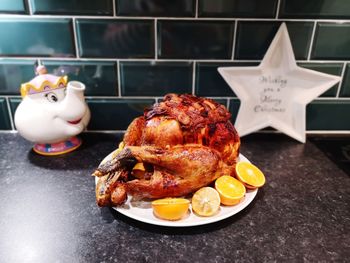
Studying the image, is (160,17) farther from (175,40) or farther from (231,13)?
(231,13)

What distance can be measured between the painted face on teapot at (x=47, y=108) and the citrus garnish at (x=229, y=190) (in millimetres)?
437

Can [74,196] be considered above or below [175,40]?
below

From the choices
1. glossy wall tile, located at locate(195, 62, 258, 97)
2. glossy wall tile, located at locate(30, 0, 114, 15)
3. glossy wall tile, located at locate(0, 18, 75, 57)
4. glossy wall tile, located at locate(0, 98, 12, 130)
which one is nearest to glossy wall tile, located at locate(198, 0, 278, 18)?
glossy wall tile, located at locate(195, 62, 258, 97)

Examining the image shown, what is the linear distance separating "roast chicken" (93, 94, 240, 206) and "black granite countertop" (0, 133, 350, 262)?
0.24 ft

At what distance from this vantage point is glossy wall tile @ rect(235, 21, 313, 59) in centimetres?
87

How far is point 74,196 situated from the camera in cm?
67

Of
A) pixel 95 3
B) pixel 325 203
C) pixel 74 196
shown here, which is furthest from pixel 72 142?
pixel 325 203

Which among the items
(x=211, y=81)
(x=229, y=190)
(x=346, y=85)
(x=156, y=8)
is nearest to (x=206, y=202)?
(x=229, y=190)

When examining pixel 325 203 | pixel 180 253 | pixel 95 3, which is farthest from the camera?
pixel 95 3

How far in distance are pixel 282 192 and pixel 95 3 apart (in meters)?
0.71

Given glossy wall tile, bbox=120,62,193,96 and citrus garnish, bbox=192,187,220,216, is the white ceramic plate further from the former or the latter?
glossy wall tile, bbox=120,62,193,96

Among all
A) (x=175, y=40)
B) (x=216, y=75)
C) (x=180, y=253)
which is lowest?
(x=180, y=253)

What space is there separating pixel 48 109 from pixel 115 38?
0.93ft

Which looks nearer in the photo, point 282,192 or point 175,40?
point 282,192
